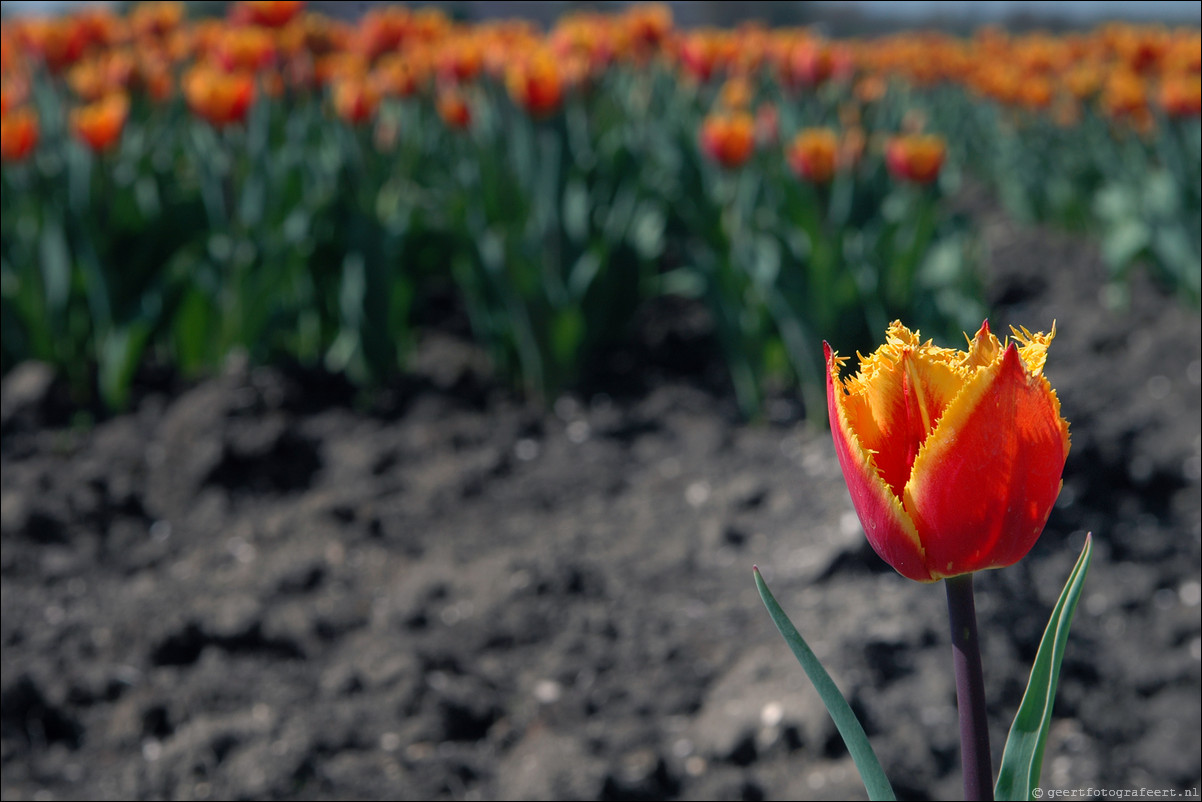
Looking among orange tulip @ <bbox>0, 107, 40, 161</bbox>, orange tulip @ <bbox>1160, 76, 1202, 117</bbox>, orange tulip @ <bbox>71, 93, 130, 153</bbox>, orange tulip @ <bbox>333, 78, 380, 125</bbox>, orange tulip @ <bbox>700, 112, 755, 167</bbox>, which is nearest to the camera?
orange tulip @ <bbox>0, 107, 40, 161</bbox>

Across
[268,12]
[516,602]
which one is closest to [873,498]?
[516,602]

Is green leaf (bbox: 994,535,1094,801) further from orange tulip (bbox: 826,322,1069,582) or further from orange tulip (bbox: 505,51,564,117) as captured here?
orange tulip (bbox: 505,51,564,117)

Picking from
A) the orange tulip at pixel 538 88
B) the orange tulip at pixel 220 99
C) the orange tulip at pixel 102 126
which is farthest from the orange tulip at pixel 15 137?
the orange tulip at pixel 538 88

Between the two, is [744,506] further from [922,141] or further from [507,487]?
[922,141]

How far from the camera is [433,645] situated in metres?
1.81

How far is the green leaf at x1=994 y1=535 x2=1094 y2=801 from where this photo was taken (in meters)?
0.66

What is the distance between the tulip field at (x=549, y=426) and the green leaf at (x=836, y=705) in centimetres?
8

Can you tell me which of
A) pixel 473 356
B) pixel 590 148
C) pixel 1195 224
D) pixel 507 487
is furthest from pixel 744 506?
pixel 1195 224

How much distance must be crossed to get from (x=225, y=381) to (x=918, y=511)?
2388 mm

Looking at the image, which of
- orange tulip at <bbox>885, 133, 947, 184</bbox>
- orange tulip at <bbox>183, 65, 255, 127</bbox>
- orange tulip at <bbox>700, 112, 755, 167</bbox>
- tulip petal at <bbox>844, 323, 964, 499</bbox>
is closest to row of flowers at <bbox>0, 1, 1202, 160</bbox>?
orange tulip at <bbox>183, 65, 255, 127</bbox>

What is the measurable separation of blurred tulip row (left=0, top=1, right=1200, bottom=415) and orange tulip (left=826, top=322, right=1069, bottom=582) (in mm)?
1873

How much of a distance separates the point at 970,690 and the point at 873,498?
15 cm

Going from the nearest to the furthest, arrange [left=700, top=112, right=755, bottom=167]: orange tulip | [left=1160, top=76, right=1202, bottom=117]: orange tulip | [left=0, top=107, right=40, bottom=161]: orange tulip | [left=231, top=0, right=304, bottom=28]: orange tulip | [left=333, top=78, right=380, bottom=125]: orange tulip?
1. [left=0, top=107, right=40, bottom=161]: orange tulip
2. [left=700, top=112, right=755, bottom=167]: orange tulip
3. [left=333, top=78, right=380, bottom=125]: orange tulip
4. [left=231, top=0, right=304, bottom=28]: orange tulip
5. [left=1160, top=76, right=1202, bottom=117]: orange tulip

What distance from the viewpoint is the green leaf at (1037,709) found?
66 cm
